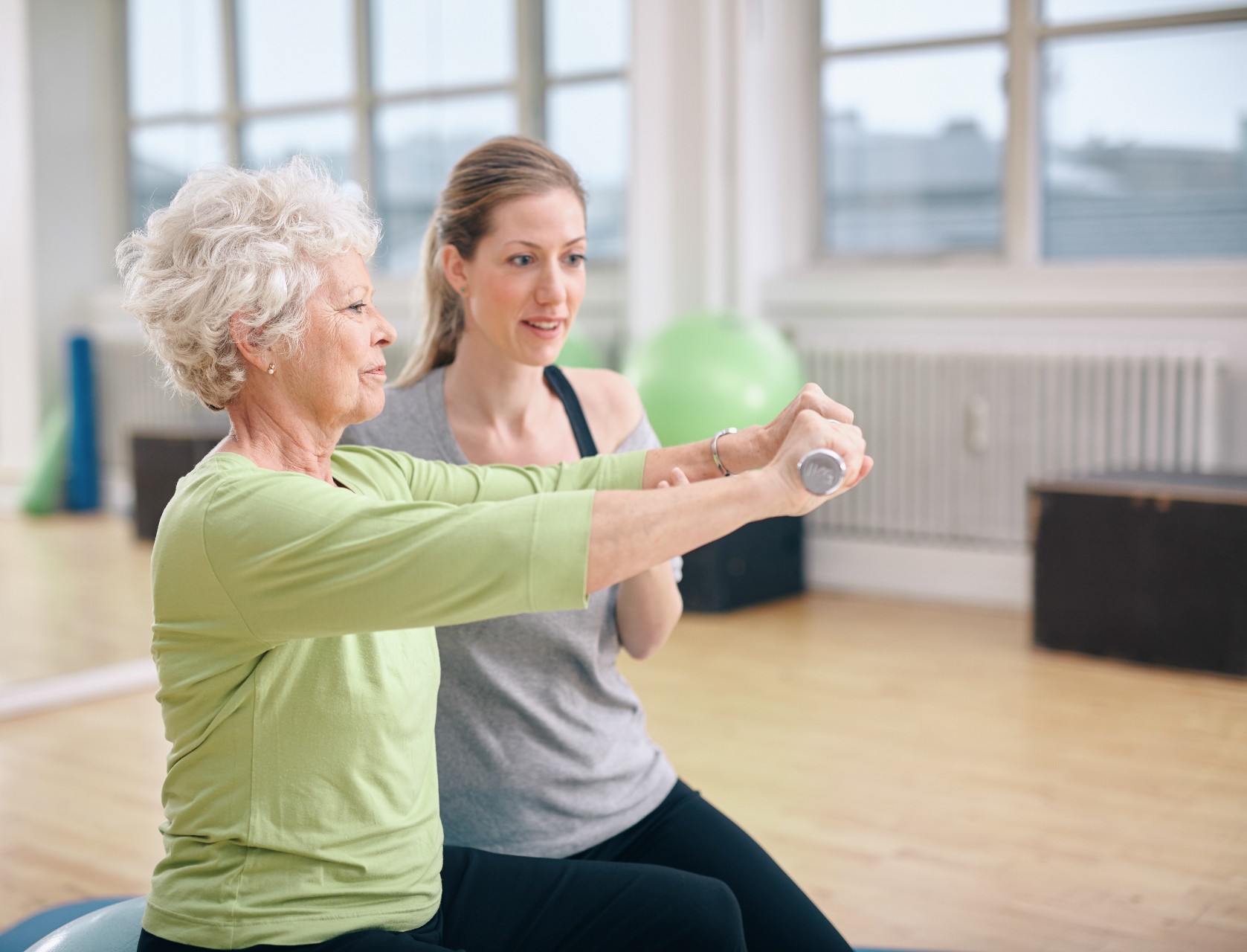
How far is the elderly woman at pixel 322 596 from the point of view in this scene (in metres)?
1.03

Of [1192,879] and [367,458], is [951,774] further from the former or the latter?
[367,458]

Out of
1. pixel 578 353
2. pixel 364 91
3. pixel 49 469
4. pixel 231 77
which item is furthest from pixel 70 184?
pixel 578 353

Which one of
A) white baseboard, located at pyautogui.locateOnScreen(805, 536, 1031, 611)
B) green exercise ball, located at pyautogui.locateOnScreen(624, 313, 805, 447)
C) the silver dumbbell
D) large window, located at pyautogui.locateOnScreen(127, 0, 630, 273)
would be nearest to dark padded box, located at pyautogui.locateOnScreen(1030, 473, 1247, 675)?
white baseboard, located at pyautogui.locateOnScreen(805, 536, 1031, 611)

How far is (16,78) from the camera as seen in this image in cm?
355

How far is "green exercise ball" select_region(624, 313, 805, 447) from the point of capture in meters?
4.06

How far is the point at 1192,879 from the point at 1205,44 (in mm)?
3006

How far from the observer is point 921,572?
4797 millimetres

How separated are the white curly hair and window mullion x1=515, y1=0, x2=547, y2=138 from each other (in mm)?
4504

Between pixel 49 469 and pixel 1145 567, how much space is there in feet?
9.53

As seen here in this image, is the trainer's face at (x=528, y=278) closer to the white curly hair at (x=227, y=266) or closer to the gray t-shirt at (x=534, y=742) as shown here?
the gray t-shirt at (x=534, y=742)

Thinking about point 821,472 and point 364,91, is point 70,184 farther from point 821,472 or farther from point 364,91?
point 821,472

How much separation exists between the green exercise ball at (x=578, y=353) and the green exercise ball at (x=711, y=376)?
1.09ft

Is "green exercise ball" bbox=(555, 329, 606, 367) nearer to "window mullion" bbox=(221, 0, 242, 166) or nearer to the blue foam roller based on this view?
"window mullion" bbox=(221, 0, 242, 166)

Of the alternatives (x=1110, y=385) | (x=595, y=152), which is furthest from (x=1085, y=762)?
(x=595, y=152)
